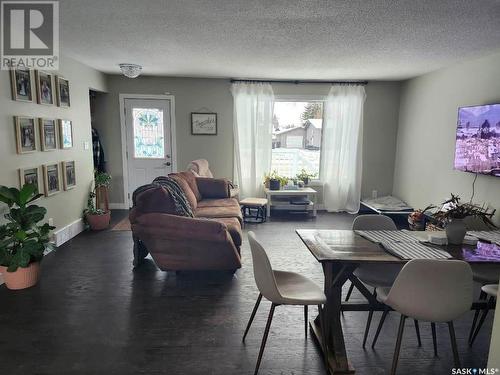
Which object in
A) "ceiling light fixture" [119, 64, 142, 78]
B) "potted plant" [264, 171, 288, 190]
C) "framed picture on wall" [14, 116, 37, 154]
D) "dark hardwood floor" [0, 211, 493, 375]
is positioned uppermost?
"ceiling light fixture" [119, 64, 142, 78]

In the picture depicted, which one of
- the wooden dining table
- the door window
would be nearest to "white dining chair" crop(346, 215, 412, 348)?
the wooden dining table

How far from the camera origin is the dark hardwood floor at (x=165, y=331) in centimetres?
207

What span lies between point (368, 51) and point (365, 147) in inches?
105

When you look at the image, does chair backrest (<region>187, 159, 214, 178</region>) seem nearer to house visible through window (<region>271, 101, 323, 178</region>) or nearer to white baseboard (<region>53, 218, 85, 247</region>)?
house visible through window (<region>271, 101, 323, 178</region>)

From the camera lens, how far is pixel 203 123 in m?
6.00

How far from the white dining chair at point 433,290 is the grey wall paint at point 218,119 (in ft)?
15.3

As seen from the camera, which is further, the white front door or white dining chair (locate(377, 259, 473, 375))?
the white front door

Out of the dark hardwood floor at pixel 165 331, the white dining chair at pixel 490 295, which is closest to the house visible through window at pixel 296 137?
the dark hardwood floor at pixel 165 331

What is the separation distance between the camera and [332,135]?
609 cm

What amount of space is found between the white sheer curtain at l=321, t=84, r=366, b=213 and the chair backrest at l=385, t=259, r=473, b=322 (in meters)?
4.54

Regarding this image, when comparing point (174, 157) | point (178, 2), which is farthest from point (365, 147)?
point (178, 2)

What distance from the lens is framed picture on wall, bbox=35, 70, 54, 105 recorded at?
3.64m

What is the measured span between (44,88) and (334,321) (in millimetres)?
3871

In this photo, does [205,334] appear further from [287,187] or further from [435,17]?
[287,187]
